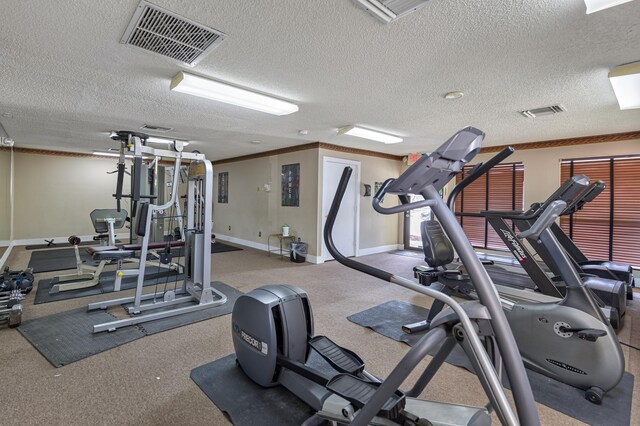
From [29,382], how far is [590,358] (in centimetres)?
375

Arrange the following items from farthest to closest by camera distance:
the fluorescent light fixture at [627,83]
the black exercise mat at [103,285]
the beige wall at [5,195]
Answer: the beige wall at [5,195]
the black exercise mat at [103,285]
the fluorescent light fixture at [627,83]

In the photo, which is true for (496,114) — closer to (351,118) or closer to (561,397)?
(351,118)

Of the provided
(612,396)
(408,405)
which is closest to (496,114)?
(612,396)

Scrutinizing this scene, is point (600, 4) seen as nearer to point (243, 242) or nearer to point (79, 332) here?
point (79, 332)

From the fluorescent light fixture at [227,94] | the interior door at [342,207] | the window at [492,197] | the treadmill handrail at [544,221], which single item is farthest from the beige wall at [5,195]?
the window at [492,197]

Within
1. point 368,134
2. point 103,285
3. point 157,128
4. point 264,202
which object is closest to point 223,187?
point 264,202

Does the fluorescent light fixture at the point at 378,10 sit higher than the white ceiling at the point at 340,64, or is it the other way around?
the white ceiling at the point at 340,64

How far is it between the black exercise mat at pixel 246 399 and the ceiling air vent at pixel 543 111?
3.82 m

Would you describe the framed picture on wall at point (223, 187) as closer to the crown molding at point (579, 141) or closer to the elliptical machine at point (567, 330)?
the crown molding at point (579, 141)

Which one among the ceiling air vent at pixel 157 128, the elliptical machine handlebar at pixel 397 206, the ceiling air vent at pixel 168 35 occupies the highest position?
the ceiling air vent at pixel 157 128

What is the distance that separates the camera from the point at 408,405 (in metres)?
1.50

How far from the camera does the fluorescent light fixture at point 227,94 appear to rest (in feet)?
8.80

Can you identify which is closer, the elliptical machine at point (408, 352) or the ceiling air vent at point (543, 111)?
the elliptical machine at point (408, 352)

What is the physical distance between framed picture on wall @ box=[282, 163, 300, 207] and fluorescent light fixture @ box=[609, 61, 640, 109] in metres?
4.77
